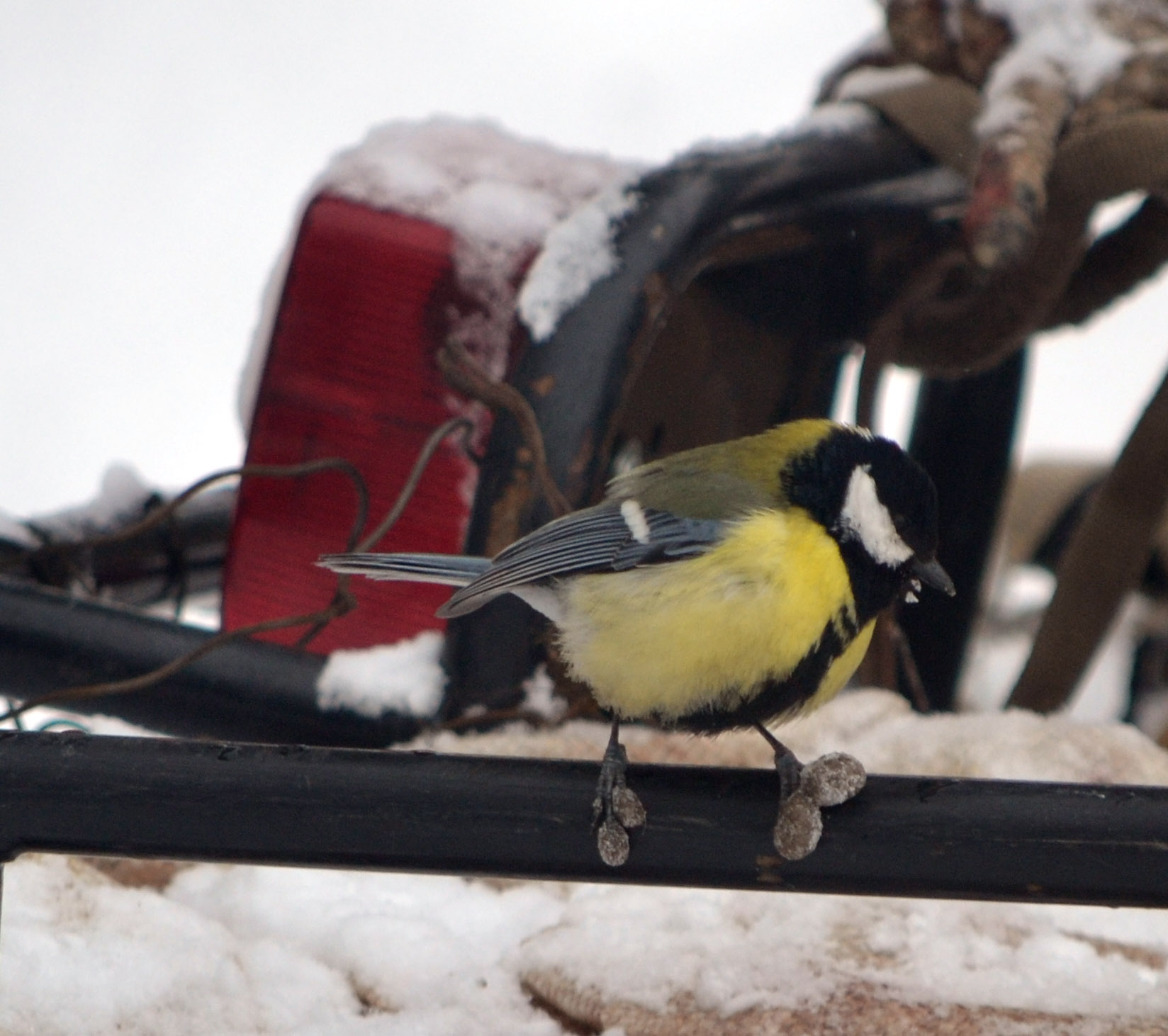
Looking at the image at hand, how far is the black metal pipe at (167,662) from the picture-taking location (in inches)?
65.6

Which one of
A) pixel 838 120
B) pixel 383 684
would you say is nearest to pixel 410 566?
pixel 383 684

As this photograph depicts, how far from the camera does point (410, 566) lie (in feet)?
4.64

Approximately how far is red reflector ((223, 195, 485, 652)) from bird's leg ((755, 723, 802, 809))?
60cm

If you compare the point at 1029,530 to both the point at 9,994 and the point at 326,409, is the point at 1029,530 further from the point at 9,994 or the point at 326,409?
the point at 9,994

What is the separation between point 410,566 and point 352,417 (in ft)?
1.60

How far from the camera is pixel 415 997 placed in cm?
129

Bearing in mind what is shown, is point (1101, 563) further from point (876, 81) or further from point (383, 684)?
point (383, 684)

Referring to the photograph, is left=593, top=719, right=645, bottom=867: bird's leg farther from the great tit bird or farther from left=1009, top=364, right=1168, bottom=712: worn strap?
left=1009, top=364, right=1168, bottom=712: worn strap

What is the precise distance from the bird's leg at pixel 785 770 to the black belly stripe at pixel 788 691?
0.04m

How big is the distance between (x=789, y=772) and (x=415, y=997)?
0.44 meters

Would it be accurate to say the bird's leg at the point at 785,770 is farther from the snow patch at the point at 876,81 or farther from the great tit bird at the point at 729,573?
the snow patch at the point at 876,81

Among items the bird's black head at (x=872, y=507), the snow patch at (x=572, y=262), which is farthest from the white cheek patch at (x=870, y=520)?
the snow patch at (x=572, y=262)

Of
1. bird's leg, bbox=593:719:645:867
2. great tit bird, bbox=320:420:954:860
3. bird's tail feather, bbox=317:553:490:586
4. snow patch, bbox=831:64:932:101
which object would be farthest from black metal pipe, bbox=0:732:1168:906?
snow patch, bbox=831:64:932:101

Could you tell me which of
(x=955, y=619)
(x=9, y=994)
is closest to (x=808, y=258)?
(x=955, y=619)
